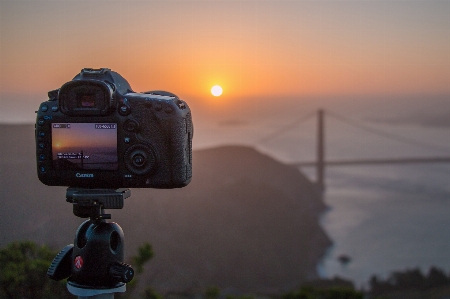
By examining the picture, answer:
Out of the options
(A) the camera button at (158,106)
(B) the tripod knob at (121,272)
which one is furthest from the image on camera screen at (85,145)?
(B) the tripod knob at (121,272)

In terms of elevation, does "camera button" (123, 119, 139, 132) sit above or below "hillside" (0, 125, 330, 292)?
above

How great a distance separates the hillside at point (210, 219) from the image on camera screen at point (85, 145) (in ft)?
3.27

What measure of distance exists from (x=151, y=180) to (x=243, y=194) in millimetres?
2156

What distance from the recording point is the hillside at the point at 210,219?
2139mm

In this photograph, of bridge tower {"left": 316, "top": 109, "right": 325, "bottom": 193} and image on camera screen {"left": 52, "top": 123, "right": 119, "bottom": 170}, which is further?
bridge tower {"left": 316, "top": 109, "right": 325, "bottom": 193}

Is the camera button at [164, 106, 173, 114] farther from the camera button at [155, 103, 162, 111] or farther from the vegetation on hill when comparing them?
the vegetation on hill

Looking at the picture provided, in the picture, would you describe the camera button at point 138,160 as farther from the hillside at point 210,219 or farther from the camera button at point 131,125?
the hillside at point 210,219

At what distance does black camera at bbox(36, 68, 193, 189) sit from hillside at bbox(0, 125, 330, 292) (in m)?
0.99

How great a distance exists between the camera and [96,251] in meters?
1.16

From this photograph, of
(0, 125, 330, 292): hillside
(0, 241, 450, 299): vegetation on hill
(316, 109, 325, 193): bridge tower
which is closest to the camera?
(0, 241, 450, 299): vegetation on hill

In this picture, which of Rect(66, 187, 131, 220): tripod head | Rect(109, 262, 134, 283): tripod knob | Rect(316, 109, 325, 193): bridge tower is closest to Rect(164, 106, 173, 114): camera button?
Rect(66, 187, 131, 220): tripod head


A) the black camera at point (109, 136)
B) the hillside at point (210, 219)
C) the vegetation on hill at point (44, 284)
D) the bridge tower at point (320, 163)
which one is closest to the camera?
the black camera at point (109, 136)

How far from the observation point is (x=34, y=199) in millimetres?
2145

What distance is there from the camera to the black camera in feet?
3.61
